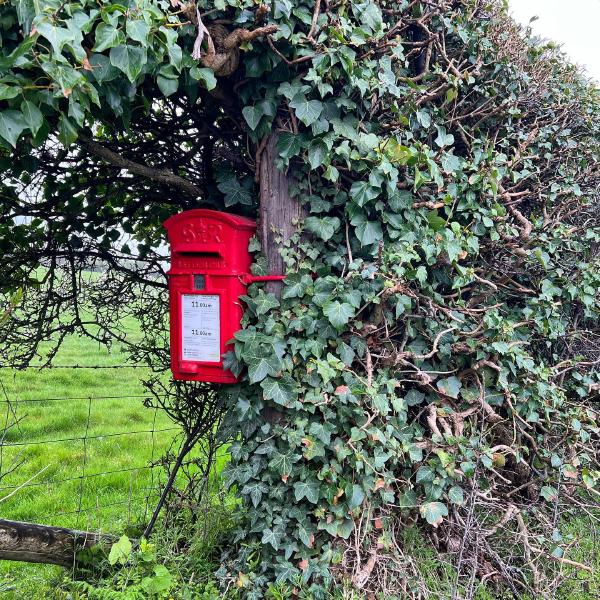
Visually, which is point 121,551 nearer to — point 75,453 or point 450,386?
point 450,386

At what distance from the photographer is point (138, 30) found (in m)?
1.87

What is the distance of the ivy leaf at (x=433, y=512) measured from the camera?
2.57 meters

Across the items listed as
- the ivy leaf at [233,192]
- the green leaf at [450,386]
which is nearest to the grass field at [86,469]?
the green leaf at [450,386]

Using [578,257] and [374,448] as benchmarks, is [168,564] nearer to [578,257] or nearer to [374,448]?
[374,448]

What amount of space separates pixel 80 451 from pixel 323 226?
388 centimetres

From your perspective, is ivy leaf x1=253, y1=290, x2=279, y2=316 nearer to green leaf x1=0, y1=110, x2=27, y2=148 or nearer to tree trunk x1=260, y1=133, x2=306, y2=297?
tree trunk x1=260, y1=133, x2=306, y2=297

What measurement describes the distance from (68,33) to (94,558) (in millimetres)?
2411

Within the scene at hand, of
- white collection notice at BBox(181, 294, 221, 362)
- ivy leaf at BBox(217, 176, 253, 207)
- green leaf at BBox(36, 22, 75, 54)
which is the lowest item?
white collection notice at BBox(181, 294, 221, 362)

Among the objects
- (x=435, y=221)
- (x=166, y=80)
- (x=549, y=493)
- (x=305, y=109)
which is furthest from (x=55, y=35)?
(x=549, y=493)

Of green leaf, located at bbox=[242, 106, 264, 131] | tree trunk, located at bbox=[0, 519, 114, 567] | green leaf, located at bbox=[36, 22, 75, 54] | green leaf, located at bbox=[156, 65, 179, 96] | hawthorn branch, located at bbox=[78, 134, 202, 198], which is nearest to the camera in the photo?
green leaf, located at bbox=[36, 22, 75, 54]

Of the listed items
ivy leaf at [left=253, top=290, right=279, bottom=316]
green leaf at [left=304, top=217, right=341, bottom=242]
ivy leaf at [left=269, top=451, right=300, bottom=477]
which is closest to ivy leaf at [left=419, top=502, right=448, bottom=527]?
ivy leaf at [left=269, top=451, right=300, bottom=477]

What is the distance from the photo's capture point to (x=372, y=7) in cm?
250

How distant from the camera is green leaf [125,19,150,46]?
1.86 metres

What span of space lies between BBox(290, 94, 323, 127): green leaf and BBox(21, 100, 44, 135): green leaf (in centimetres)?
107
